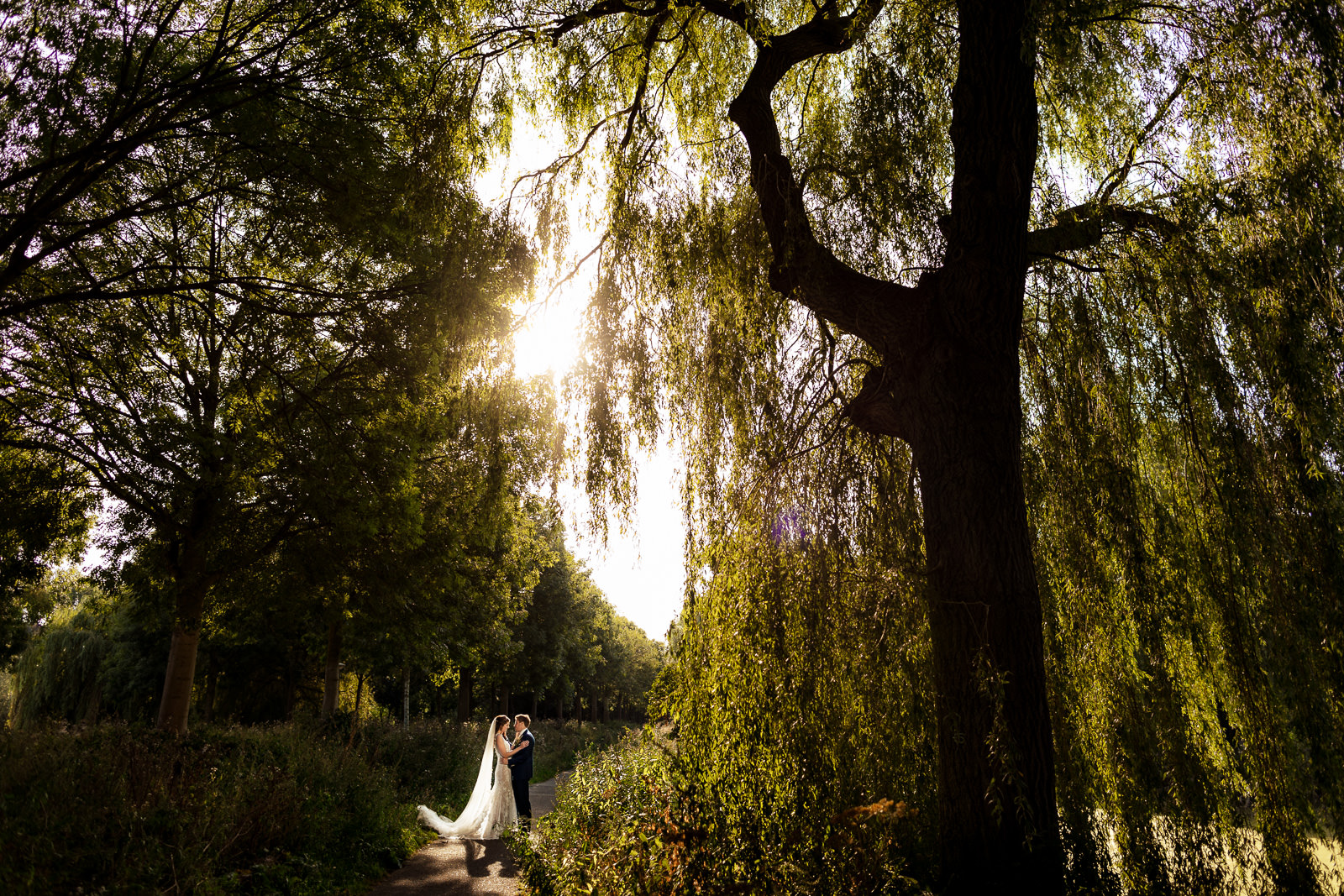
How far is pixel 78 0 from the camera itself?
20.5 ft

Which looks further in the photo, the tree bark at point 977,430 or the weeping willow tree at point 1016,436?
the weeping willow tree at point 1016,436

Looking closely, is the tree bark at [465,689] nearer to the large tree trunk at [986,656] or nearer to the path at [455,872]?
the path at [455,872]

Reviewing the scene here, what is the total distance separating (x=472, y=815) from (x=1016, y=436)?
1097 centimetres

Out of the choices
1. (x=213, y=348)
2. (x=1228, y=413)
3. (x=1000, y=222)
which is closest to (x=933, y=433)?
(x=1000, y=222)

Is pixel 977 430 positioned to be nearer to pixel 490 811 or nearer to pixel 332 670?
pixel 490 811

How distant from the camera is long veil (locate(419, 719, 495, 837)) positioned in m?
11.3

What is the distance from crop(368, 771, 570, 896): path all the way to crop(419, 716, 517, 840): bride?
0.75 ft

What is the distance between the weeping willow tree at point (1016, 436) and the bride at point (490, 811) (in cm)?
750

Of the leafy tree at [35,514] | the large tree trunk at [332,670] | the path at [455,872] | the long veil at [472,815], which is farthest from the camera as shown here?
the large tree trunk at [332,670]

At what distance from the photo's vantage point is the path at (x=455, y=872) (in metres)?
7.47

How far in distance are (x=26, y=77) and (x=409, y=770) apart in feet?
41.6

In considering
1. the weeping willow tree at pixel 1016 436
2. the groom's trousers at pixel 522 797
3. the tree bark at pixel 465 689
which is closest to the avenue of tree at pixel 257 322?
the weeping willow tree at pixel 1016 436

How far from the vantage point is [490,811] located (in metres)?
11.1

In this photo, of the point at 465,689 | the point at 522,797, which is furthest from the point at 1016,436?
the point at 465,689
